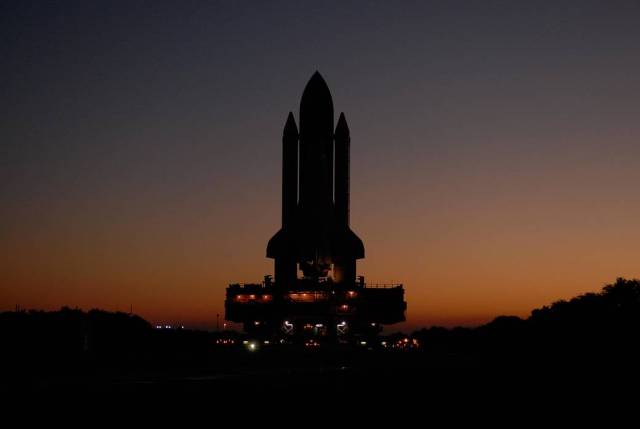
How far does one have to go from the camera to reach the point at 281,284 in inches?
4547

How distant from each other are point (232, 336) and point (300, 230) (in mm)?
15583

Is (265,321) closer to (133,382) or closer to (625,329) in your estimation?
(625,329)

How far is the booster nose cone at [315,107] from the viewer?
11381cm

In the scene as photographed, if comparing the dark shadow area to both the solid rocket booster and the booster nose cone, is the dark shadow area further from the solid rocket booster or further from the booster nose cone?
the booster nose cone

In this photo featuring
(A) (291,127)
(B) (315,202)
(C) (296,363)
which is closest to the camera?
(C) (296,363)

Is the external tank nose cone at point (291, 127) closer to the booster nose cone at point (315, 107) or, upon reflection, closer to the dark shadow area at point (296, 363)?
the booster nose cone at point (315, 107)

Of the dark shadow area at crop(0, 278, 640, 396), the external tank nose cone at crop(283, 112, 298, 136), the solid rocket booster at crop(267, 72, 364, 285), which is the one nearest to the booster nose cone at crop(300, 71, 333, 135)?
the solid rocket booster at crop(267, 72, 364, 285)

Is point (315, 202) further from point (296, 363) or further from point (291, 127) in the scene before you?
point (296, 363)

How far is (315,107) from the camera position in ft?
375

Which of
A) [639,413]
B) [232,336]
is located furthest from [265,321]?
[639,413]

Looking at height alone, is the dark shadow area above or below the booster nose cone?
below

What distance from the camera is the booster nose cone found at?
11381 centimetres

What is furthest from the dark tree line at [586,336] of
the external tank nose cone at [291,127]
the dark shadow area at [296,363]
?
the external tank nose cone at [291,127]

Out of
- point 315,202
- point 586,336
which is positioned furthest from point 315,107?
point 586,336
